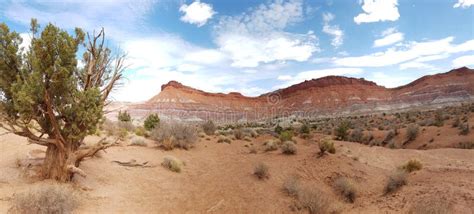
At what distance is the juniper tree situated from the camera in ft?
30.1

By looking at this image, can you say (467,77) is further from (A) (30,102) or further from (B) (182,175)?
(A) (30,102)

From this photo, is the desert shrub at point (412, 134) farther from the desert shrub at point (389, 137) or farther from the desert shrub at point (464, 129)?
the desert shrub at point (464, 129)

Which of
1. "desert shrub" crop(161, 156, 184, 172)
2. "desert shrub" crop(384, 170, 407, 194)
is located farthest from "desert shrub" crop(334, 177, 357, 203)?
"desert shrub" crop(161, 156, 184, 172)

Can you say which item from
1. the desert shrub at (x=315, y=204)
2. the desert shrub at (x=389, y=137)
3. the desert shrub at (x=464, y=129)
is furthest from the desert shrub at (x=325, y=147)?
the desert shrub at (x=464, y=129)

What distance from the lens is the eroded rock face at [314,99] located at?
92438 mm

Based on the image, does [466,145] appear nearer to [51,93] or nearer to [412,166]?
[412,166]

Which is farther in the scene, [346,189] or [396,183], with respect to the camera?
[346,189]

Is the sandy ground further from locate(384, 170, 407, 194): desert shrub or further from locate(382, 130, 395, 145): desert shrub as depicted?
locate(382, 130, 395, 145): desert shrub

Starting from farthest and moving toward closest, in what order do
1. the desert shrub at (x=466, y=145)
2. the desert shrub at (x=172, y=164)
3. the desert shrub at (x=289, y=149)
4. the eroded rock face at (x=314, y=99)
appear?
the eroded rock face at (x=314, y=99) → the desert shrub at (x=466, y=145) → the desert shrub at (x=289, y=149) → the desert shrub at (x=172, y=164)

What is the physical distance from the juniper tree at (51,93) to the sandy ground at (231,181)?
3.90 feet

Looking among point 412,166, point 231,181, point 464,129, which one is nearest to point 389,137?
point 464,129

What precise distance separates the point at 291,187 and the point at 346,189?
2.06 m

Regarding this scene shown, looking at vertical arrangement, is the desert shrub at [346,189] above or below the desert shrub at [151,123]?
below

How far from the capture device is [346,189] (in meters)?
12.2
